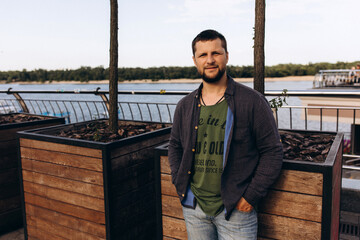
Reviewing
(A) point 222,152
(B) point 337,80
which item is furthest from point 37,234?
(B) point 337,80

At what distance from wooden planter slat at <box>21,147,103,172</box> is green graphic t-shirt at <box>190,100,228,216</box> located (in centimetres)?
99

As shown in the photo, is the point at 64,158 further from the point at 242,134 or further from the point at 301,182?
the point at 301,182

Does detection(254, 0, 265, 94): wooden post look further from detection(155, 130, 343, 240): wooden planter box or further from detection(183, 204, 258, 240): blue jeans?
detection(183, 204, 258, 240): blue jeans

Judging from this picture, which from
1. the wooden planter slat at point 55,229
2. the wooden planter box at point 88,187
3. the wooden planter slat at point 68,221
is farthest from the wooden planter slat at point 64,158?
the wooden planter slat at point 55,229

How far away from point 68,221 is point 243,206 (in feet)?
5.85

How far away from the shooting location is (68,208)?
2689mm

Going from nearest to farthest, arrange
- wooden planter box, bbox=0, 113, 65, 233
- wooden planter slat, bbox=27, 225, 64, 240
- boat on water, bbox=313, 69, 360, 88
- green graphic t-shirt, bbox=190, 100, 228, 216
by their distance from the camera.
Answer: green graphic t-shirt, bbox=190, 100, 228, 216
wooden planter slat, bbox=27, 225, 64, 240
wooden planter box, bbox=0, 113, 65, 233
boat on water, bbox=313, 69, 360, 88

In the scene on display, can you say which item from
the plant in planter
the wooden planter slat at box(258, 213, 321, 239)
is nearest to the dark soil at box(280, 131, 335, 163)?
the wooden planter slat at box(258, 213, 321, 239)

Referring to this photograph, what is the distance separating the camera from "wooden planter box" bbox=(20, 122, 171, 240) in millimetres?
2455

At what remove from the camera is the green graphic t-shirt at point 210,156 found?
1.70 m

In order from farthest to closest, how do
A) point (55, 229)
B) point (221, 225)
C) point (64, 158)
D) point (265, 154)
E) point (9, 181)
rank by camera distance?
point (9, 181)
point (55, 229)
point (64, 158)
point (221, 225)
point (265, 154)

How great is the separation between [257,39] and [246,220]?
151cm

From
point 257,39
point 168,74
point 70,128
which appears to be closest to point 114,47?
point 70,128

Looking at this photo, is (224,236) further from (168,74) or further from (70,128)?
(168,74)
